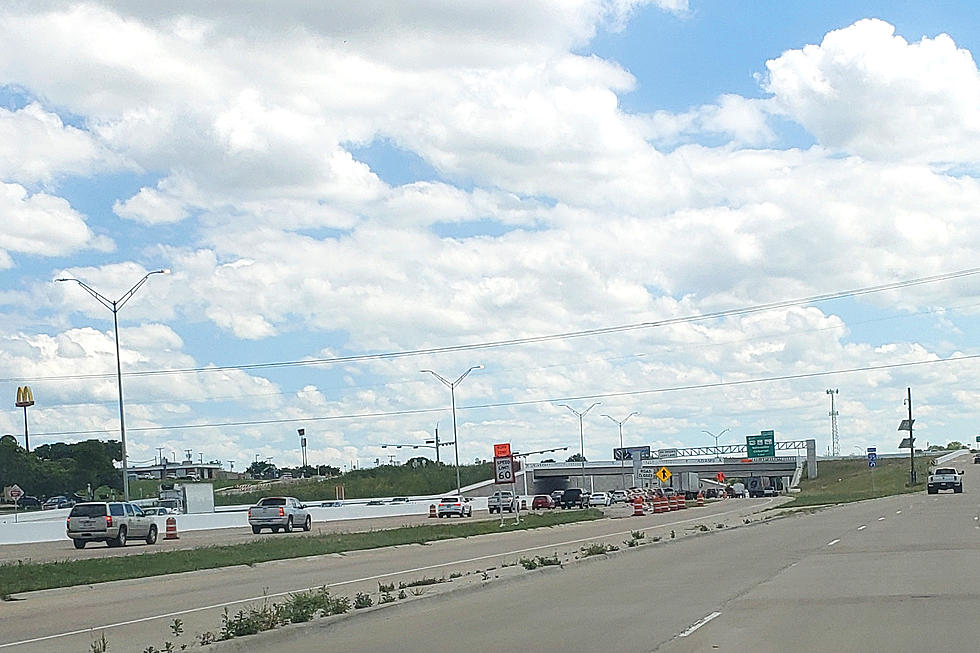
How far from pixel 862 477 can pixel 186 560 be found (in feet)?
384

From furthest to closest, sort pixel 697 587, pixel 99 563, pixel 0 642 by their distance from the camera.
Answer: pixel 99 563 → pixel 697 587 → pixel 0 642

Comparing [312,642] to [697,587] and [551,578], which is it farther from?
[551,578]

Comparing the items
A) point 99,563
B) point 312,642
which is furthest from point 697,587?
point 99,563

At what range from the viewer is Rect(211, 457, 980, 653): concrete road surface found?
13578 mm

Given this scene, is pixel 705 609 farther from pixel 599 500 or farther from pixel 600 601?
pixel 599 500

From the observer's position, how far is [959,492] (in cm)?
A: 8150

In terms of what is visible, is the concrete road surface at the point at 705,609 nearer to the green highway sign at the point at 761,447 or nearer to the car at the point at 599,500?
the car at the point at 599,500

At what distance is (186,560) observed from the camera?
31.2m

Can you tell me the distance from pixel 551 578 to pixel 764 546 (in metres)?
11.0

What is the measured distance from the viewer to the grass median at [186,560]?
84.7 feet

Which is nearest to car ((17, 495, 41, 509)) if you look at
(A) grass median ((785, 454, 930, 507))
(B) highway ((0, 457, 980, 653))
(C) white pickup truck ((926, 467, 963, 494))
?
(A) grass median ((785, 454, 930, 507))

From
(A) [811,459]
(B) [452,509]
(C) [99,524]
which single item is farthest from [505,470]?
(A) [811,459]

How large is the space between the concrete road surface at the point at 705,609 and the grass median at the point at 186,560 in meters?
9.64

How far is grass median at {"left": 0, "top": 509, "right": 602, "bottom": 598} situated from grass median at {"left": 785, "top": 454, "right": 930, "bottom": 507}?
234 feet
